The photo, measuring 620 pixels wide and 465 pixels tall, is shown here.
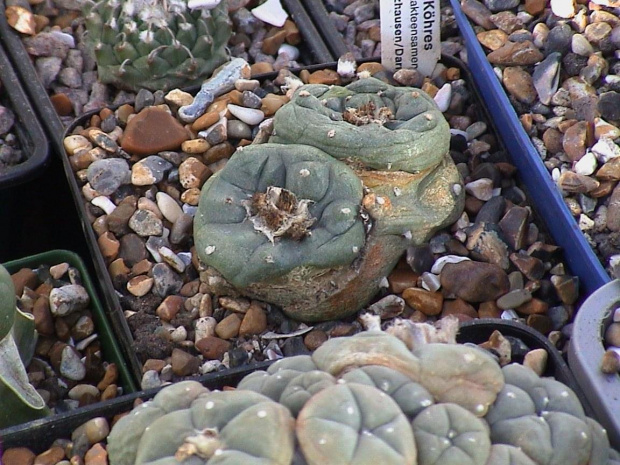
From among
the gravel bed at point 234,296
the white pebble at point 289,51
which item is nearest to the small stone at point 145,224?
the gravel bed at point 234,296

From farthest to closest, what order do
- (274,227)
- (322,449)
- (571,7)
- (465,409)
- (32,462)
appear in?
(571,7), (274,227), (32,462), (465,409), (322,449)

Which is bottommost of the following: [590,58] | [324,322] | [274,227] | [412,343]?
[324,322]

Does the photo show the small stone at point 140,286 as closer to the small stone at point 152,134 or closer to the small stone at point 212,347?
the small stone at point 212,347

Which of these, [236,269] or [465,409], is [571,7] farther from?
[465,409]

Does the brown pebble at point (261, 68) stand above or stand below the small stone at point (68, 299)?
above

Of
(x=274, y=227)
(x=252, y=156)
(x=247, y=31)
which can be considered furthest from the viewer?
(x=247, y=31)

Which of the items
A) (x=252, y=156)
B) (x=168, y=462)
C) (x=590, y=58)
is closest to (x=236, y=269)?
(x=252, y=156)

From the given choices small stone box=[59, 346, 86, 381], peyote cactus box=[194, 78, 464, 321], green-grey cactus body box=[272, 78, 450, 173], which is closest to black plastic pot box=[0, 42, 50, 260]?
small stone box=[59, 346, 86, 381]
